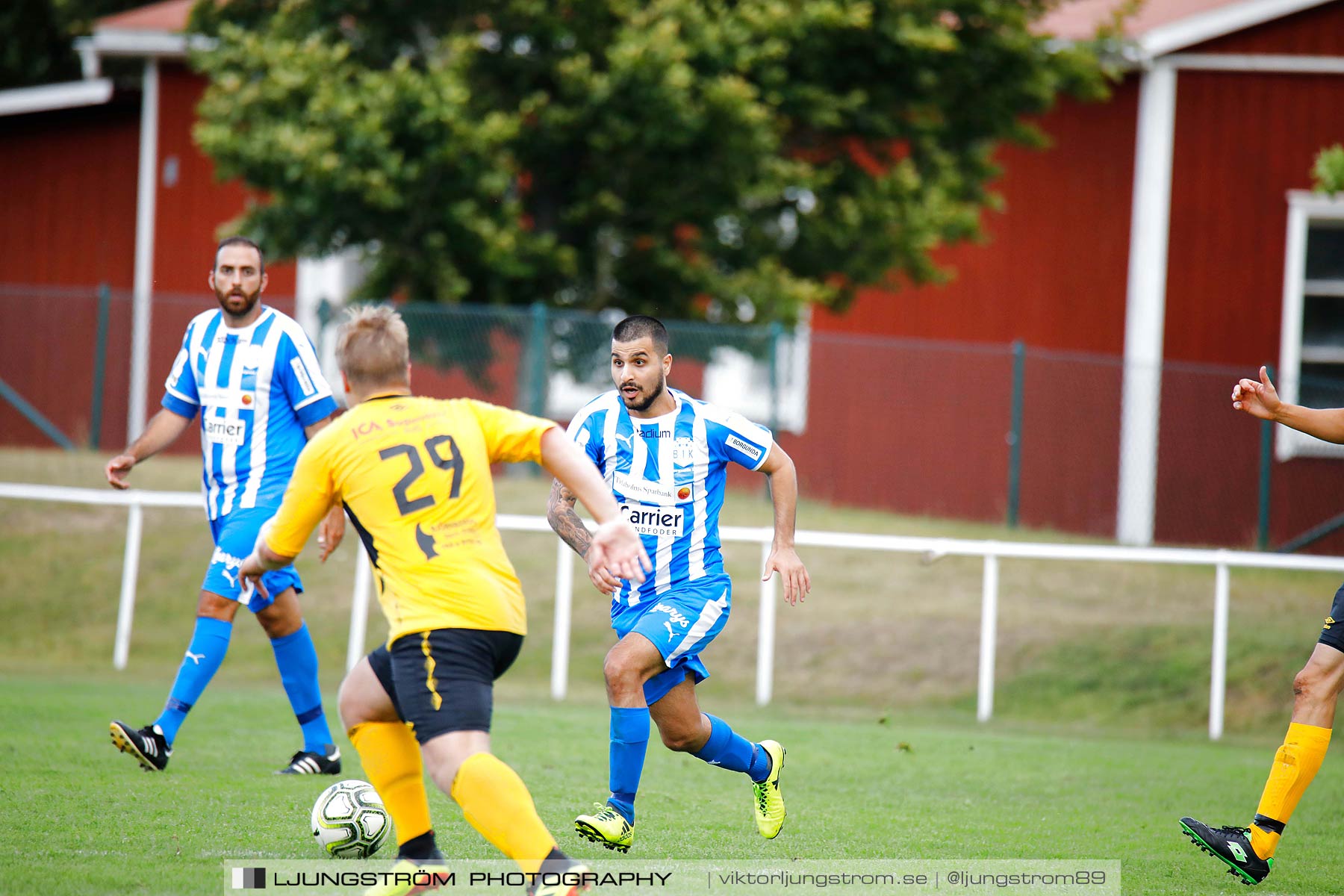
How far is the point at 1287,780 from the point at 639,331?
3.19 meters

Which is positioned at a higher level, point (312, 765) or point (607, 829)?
point (607, 829)

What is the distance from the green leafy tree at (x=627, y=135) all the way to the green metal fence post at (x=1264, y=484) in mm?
4105

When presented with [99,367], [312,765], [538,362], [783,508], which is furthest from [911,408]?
[312,765]

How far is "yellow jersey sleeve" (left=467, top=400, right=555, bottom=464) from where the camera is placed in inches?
172

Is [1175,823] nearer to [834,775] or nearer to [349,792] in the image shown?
[834,775]

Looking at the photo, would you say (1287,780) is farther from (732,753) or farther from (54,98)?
(54,98)

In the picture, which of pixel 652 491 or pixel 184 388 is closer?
pixel 652 491

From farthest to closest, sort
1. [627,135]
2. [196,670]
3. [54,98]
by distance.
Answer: [54,98] < [627,135] < [196,670]

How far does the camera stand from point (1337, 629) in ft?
18.6

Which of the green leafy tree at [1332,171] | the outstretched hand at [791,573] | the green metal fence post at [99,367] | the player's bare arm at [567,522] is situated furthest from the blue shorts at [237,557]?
the green metal fence post at [99,367]

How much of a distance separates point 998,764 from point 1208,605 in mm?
5564

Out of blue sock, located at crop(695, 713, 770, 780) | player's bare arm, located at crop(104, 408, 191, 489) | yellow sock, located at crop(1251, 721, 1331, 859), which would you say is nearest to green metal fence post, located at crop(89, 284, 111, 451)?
player's bare arm, located at crop(104, 408, 191, 489)

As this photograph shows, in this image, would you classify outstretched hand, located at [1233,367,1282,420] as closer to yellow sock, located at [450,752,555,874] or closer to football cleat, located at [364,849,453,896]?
yellow sock, located at [450,752,555,874]

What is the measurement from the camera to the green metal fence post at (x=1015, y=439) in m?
15.0
